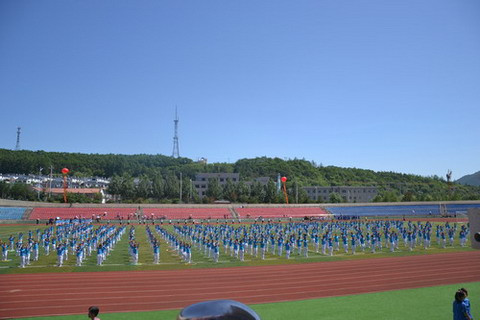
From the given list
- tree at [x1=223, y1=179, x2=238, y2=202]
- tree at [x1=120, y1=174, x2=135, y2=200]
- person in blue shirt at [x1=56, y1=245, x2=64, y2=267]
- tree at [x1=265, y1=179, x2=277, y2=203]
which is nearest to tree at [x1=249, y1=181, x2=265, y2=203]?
tree at [x1=265, y1=179, x2=277, y2=203]

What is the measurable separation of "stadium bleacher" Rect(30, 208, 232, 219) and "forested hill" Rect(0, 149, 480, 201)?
6145 centimetres

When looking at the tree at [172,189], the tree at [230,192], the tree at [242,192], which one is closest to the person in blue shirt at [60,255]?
the tree at [242,192]

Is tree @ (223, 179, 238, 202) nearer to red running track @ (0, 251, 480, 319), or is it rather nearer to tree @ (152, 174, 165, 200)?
tree @ (152, 174, 165, 200)

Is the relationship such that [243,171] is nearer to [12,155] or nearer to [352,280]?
[12,155]

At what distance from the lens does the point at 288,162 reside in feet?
492

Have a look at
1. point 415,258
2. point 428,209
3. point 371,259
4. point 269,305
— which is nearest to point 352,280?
point 269,305

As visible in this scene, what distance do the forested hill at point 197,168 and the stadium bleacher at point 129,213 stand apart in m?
61.4

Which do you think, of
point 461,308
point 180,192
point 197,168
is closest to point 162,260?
point 461,308

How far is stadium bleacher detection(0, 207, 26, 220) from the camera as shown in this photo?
168ft

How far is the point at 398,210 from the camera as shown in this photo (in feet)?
225

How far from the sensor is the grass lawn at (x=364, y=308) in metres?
10.4

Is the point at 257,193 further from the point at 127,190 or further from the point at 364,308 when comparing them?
the point at 364,308

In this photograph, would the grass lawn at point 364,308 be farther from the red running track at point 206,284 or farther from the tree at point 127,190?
the tree at point 127,190

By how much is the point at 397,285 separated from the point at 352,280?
1792 millimetres
